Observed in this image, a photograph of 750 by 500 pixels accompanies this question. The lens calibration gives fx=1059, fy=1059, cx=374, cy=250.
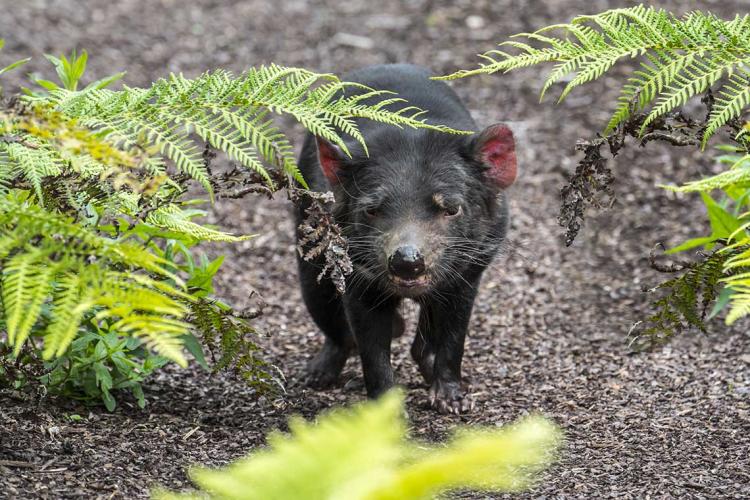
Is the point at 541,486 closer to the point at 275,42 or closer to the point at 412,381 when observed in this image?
the point at 412,381

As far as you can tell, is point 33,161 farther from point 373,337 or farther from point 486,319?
point 486,319

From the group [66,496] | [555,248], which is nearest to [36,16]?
[555,248]

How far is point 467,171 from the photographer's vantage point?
4.58 meters

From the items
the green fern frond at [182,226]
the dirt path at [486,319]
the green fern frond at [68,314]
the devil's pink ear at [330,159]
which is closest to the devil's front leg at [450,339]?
the dirt path at [486,319]

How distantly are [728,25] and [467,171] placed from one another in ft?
4.56

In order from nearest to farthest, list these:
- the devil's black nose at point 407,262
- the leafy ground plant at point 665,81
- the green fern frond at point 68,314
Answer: the green fern frond at point 68,314
the leafy ground plant at point 665,81
the devil's black nose at point 407,262

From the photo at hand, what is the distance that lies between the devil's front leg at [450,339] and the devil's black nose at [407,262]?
0.56 metres

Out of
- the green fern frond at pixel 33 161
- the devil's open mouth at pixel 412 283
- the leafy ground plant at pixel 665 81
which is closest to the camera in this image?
the green fern frond at pixel 33 161

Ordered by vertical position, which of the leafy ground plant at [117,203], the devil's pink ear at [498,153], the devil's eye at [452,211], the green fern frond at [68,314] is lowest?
the green fern frond at [68,314]

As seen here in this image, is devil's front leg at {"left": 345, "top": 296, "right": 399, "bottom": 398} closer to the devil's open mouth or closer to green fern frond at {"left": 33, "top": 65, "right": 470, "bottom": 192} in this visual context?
the devil's open mouth

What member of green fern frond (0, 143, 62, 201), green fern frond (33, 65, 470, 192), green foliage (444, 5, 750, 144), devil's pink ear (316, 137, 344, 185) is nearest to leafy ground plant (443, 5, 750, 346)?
green foliage (444, 5, 750, 144)

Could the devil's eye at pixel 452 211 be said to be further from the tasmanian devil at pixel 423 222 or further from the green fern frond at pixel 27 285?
the green fern frond at pixel 27 285

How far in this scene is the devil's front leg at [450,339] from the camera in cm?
470

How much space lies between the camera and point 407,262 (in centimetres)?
415
